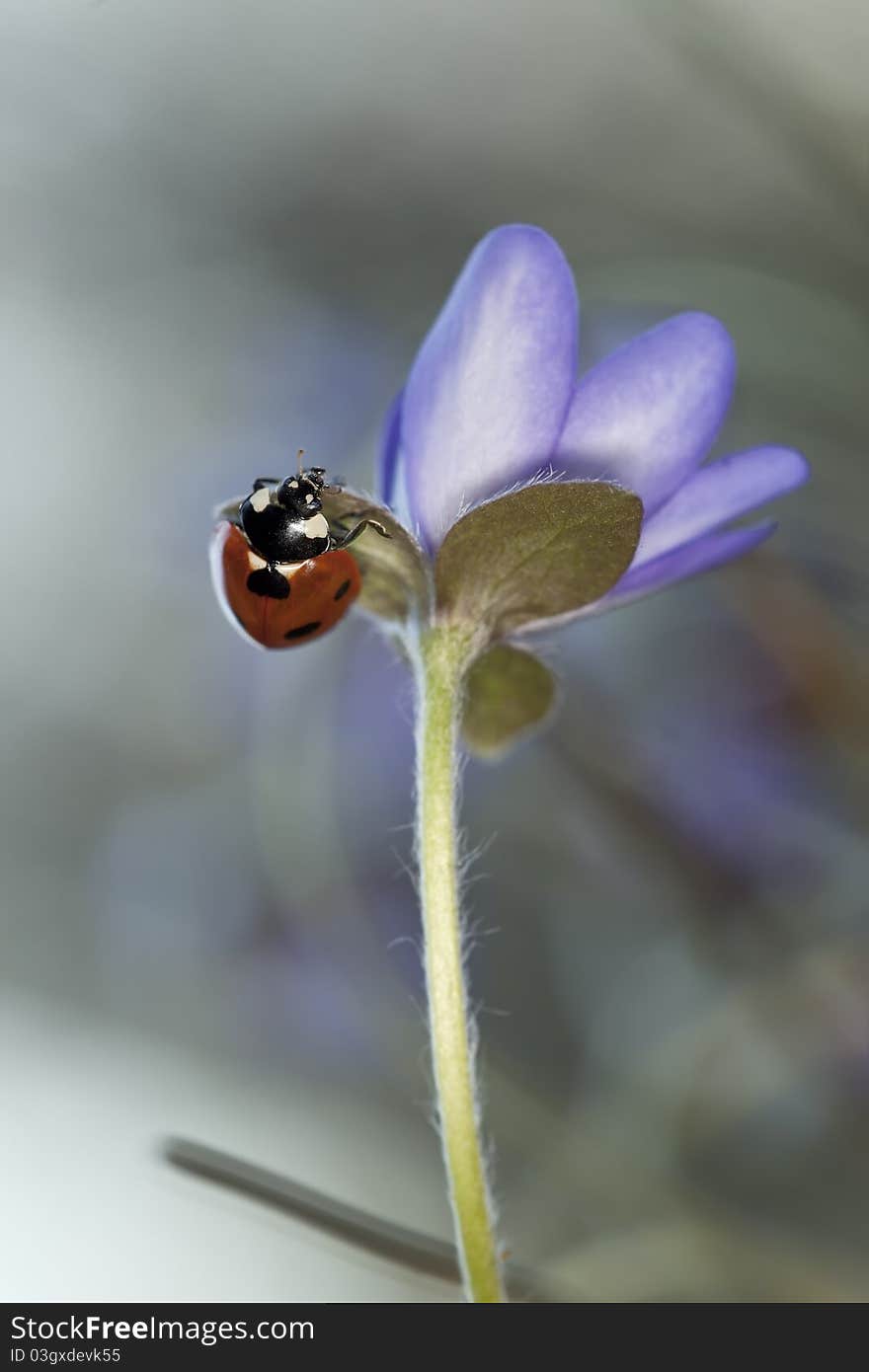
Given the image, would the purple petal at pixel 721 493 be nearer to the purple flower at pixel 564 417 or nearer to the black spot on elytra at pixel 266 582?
the purple flower at pixel 564 417

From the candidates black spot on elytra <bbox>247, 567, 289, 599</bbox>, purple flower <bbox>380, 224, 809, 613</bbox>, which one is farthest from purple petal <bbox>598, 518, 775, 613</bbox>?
black spot on elytra <bbox>247, 567, 289, 599</bbox>

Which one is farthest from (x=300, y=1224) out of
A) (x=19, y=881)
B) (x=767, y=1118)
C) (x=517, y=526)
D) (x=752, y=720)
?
(x=19, y=881)

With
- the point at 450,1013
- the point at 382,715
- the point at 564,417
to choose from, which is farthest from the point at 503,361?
the point at 382,715

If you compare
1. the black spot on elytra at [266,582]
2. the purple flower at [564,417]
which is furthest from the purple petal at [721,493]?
the black spot on elytra at [266,582]

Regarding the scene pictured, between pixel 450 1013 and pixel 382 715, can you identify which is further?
pixel 382 715

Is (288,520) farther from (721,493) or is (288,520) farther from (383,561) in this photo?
(721,493)
